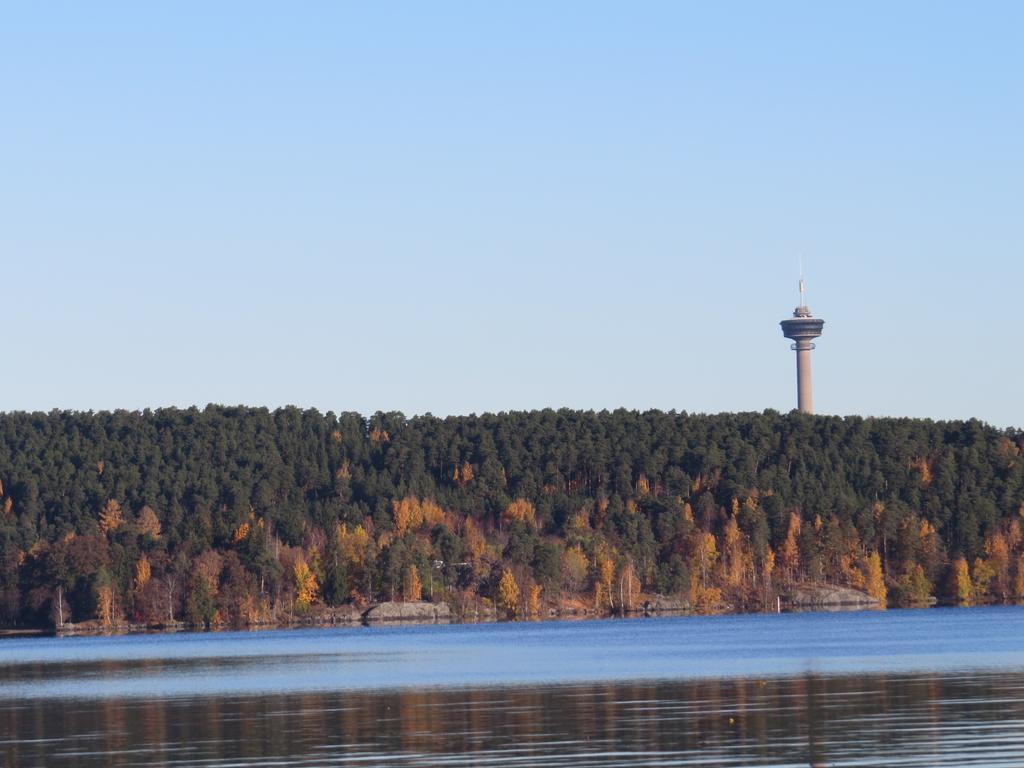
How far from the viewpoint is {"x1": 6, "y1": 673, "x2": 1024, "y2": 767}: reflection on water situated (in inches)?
2152

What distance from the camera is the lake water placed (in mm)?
56156

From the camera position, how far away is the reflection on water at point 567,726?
179 feet

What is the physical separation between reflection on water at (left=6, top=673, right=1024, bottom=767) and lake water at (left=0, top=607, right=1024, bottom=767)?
0.36 ft

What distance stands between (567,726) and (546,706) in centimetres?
956

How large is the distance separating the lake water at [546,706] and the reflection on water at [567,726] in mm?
111

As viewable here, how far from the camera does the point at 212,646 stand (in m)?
172

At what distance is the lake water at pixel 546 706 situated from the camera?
5616 cm

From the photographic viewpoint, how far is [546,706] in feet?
242

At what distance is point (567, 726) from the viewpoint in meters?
64.4

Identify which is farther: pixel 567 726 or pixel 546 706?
pixel 546 706

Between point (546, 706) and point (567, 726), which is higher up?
point (567, 726)

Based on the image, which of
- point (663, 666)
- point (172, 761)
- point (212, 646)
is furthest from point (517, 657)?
point (172, 761)

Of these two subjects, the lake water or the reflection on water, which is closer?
the reflection on water

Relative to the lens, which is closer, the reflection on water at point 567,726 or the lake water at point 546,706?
the reflection on water at point 567,726
